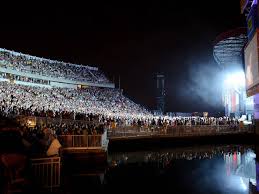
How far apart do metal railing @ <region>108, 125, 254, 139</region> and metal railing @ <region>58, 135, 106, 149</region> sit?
756 cm

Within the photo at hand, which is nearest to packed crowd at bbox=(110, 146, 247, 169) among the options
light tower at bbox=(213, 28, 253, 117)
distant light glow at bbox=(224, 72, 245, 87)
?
light tower at bbox=(213, 28, 253, 117)

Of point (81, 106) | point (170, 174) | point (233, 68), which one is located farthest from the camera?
point (233, 68)

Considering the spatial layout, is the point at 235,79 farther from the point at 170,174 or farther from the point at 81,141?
the point at 81,141

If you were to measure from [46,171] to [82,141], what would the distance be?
23.1 ft

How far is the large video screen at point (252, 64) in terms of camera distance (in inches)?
1130

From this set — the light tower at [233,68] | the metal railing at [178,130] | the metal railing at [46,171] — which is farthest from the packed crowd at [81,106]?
the metal railing at [46,171]

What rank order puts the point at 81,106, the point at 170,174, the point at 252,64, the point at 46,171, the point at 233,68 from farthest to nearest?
the point at 233,68
the point at 81,106
the point at 252,64
the point at 170,174
the point at 46,171

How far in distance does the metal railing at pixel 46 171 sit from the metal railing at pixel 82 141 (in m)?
5.93

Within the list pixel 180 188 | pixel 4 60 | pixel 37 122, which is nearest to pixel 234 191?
pixel 180 188

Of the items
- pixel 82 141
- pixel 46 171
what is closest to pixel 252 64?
pixel 82 141

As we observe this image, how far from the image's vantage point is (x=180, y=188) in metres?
15.1

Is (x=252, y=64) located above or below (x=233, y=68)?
below

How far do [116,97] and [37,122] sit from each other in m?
36.8

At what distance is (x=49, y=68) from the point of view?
59.5 m
